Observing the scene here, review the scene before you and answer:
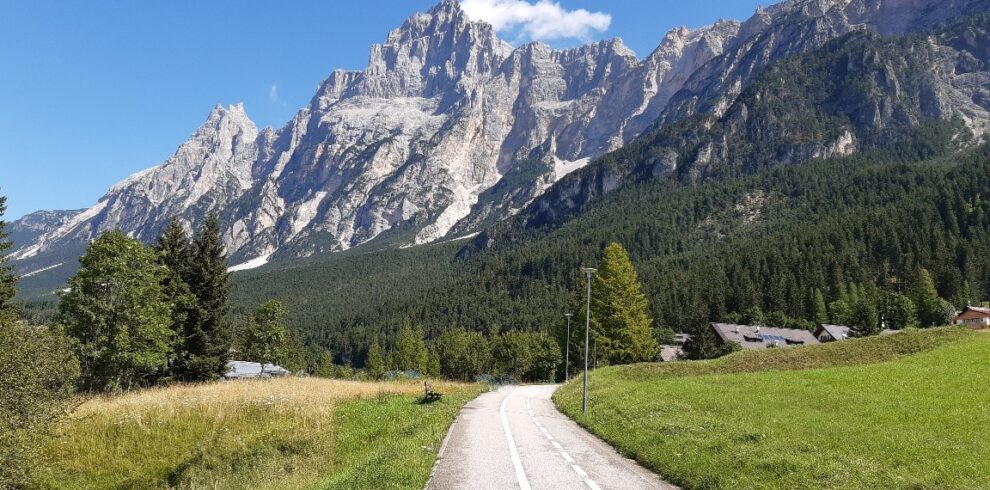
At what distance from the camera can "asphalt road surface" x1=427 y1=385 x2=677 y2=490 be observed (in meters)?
14.3

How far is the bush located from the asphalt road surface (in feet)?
41.5

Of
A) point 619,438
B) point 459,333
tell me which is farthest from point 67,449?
point 459,333

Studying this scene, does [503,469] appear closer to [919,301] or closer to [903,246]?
[919,301]

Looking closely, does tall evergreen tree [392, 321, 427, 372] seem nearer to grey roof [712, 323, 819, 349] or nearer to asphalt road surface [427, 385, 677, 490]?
grey roof [712, 323, 819, 349]

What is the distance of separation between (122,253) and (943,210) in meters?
194

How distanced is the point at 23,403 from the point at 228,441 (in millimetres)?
6621

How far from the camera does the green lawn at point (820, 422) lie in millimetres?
14203

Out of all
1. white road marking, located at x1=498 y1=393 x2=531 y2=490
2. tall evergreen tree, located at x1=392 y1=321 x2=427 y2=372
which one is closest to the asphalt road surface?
white road marking, located at x1=498 y1=393 x2=531 y2=490

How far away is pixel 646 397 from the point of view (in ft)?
103

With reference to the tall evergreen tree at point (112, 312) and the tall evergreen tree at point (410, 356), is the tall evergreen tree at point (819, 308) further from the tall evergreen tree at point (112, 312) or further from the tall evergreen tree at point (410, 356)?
the tall evergreen tree at point (112, 312)

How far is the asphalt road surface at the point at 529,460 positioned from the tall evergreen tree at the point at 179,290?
28.4 meters

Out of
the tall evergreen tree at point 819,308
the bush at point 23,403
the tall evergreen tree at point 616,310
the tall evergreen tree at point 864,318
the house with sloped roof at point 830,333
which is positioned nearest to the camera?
the bush at point 23,403

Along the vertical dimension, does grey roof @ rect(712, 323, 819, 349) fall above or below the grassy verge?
below

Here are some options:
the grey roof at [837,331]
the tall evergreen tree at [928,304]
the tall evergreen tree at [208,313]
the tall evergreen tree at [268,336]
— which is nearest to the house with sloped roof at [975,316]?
the tall evergreen tree at [928,304]
